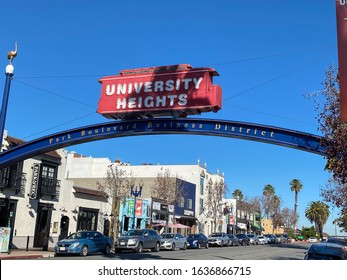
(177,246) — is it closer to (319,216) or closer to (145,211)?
(145,211)

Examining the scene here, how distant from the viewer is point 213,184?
226 feet

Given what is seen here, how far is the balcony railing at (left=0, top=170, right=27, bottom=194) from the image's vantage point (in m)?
27.6

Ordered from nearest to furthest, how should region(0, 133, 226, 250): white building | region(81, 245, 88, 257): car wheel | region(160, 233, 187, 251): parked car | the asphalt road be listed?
the asphalt road
region(81, 245, 88, 257): car wheel
region(0, 133, 226, 250): white building
region(160, 233, 187, 251): parked car

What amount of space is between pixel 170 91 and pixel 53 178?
18.9 metres

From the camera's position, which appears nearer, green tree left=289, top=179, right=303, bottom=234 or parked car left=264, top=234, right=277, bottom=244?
parked car left=264, top=234, right=277, bottom=244

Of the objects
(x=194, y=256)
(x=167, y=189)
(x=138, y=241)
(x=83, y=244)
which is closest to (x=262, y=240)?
(x=167, y=189)

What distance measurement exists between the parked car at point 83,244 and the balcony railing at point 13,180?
6532 millimetres

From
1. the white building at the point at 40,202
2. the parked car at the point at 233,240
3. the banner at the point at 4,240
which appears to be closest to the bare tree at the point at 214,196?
the parked car at the point at 233,240

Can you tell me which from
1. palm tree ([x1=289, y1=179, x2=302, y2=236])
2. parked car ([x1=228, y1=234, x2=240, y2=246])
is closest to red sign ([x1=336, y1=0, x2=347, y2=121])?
parked car ([x1=228, y1=234, x2=240, y2=246])

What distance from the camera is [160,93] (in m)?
17.2

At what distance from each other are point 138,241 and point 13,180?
944cm

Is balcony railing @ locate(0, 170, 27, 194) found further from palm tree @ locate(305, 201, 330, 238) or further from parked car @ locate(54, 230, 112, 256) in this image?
palm tree @ locate(305, 201, 330, 238)

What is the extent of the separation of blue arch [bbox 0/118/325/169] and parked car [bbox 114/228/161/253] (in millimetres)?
11046
